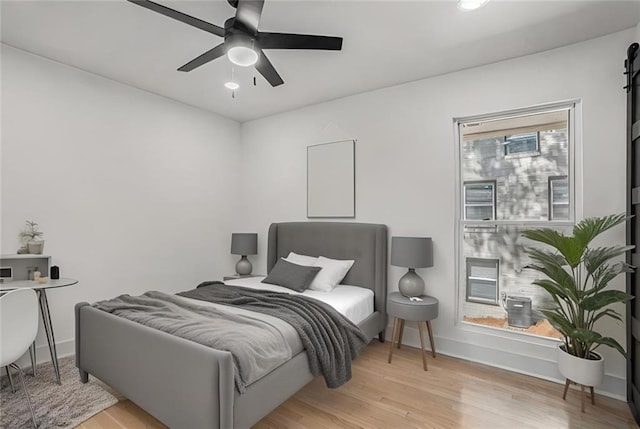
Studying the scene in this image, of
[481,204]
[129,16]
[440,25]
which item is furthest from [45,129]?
[481,204]

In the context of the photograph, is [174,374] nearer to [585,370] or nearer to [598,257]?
[585,370]

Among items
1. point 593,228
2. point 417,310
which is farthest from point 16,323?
point 593,228

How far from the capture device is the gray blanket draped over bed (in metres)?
1.82

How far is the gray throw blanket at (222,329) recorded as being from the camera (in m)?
1.75

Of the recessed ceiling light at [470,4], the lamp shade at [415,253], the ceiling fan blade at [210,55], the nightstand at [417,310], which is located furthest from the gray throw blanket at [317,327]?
the recessed ceiling light at [470,4]

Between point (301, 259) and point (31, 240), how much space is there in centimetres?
256

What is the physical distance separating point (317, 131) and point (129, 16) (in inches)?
90.4

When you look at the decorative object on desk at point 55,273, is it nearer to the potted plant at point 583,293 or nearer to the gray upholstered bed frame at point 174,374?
the gray upholstered bed frame at point 174,374

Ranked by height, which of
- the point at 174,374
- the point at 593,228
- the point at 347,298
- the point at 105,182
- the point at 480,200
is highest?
the point at 105,182

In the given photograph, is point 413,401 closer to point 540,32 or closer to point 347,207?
point 347,207

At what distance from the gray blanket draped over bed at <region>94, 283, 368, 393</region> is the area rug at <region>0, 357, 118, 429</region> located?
2.09 ft

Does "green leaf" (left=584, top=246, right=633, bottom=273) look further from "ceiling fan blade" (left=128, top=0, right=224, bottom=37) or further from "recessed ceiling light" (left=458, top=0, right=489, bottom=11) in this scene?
"ceiling fan blade" (left=128, top=0, right=224, bottom=37)

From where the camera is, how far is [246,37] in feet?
6.65

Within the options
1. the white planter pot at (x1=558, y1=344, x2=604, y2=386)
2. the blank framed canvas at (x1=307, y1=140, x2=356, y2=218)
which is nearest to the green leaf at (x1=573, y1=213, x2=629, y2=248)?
the white planter pot at (x1=558, y1=344, x2=604, y2=386)
